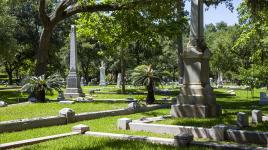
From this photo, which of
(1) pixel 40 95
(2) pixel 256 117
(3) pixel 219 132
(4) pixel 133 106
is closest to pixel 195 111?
(2) pixel 256 117

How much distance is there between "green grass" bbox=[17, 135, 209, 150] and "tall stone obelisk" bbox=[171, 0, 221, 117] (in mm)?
5494

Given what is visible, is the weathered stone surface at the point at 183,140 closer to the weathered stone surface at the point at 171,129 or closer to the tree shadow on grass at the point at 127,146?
the tree shadow on grass at the point at 127,146

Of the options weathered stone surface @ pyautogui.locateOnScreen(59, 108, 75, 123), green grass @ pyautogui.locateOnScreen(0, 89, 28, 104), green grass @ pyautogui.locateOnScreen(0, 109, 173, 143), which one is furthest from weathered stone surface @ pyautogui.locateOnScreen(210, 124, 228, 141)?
green grass @ pyautogui.locateOnScreen(0, 89, 28, 104)

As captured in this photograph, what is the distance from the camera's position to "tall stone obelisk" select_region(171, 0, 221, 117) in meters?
15.3

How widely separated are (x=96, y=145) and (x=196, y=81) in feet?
22.8

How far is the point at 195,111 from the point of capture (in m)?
15.2

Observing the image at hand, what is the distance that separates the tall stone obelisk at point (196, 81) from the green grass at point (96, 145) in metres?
5.49

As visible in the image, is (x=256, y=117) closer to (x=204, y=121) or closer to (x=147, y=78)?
(x=204, y=121)

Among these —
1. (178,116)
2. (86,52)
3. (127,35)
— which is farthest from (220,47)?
(178,116)

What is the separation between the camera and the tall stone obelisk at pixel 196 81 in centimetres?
1527

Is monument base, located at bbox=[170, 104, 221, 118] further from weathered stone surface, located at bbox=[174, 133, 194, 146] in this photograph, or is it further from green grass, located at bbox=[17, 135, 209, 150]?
weathered stone surface, located at bbox=[174, 133, 194, 146]

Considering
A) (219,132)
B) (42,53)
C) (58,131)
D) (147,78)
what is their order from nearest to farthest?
(219,132) < (58,131) < (147,78) < (42,53)

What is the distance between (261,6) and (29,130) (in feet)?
29.0

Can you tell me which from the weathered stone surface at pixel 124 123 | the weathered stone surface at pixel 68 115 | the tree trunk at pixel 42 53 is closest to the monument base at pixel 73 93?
the tree trunk at pixel 42 53
